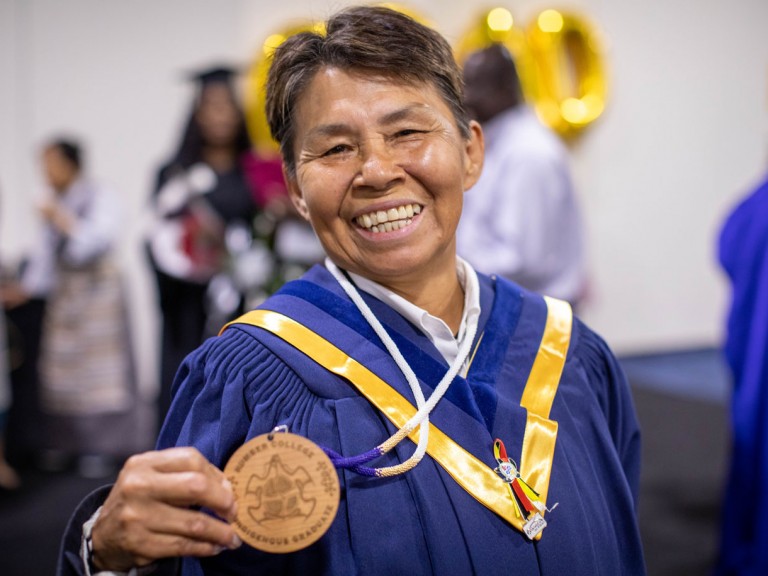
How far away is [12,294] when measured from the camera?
4586 mm

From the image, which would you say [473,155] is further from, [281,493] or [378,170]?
[281,493]

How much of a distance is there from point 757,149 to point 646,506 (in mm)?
4866

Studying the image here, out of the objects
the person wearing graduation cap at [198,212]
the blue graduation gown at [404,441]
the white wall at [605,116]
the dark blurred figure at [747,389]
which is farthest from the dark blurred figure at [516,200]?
the white wall at [605,116]

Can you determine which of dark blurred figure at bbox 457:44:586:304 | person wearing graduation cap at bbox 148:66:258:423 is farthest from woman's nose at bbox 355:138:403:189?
person wearing graduation cap at bbox 148:66:258:423

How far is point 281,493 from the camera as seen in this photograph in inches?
35.9

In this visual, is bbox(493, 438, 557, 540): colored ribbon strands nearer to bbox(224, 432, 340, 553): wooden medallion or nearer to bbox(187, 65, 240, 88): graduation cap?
bbox(224, 432, 340, 553): wooden medallion

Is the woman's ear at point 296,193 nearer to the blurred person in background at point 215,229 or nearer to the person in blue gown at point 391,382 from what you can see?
the person in blue gown at point 391,382

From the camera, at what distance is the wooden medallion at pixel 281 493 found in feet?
2.97

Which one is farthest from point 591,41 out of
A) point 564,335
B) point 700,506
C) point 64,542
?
point 64,542

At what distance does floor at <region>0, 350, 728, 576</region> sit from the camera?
10.6 ft

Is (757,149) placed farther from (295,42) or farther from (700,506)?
(295,42)

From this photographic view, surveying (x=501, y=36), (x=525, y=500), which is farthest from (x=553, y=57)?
(x=525, y=500)

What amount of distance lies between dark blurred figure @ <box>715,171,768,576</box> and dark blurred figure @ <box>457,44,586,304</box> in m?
0.61

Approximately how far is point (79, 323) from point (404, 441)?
12.6ft
